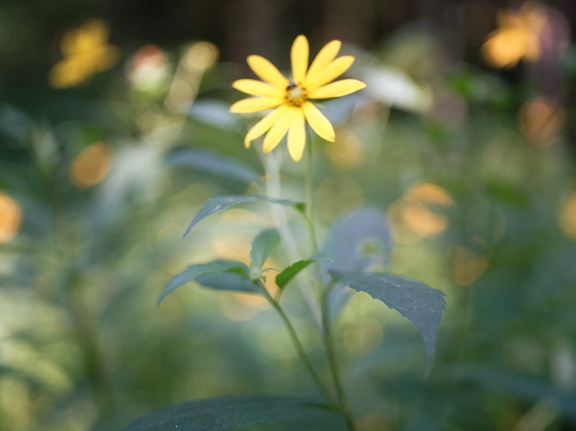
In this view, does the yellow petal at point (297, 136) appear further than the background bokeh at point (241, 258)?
No

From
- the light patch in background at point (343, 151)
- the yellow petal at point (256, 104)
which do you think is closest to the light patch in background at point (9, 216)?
the yellow petal at point (256, 104)

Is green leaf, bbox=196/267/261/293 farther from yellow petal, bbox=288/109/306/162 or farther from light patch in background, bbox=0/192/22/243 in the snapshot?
light patch in background, bbox=0/192/22/243

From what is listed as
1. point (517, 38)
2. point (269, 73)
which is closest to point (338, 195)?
point (517, 38)

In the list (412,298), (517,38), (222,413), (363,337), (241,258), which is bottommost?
(363,337)

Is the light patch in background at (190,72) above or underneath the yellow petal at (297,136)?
above

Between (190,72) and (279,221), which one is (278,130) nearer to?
(279,221)

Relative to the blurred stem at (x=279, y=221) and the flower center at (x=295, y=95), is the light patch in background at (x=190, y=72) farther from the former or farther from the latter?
the flower center at (x=295, y=95)
